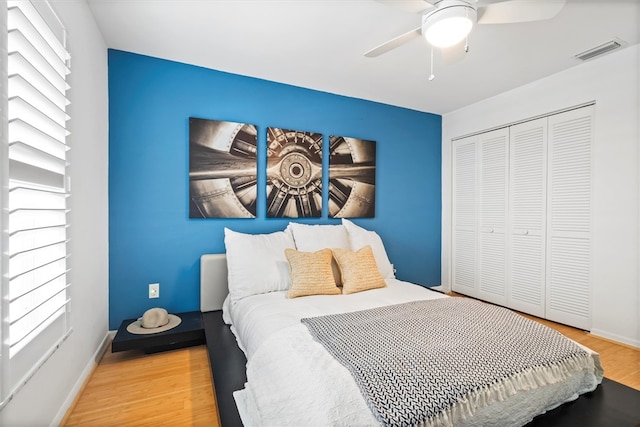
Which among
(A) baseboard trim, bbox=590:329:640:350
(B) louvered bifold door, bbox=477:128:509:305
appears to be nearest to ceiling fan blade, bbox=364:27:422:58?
(B) louvered bifold door, bbox=477:128:509:305

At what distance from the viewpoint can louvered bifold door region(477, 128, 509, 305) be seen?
3.41 meters

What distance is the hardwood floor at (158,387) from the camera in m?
1.59

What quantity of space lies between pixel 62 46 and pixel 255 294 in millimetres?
1841

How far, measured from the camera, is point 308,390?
1.12 m

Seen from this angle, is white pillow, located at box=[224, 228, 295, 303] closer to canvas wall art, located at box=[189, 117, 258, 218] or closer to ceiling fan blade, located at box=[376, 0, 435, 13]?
canvas wall art, located at box=[189, 117, 258, 218]

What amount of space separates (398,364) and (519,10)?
1.82m

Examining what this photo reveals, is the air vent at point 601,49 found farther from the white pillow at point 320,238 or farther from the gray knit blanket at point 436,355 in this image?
the white pillow at point 320,238

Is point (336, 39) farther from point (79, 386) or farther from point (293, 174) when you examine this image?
point (79, 386)

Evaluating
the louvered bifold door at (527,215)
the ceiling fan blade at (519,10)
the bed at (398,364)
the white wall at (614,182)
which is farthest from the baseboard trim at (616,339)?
the ceiling fan blade at (519,10)

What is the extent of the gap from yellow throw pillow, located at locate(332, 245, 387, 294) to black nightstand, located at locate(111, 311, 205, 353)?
1200mm

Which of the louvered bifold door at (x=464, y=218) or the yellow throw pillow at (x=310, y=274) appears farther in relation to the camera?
the louvered bifold door at (x=464, y=218)

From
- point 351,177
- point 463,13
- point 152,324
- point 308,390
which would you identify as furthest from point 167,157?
point 463,13

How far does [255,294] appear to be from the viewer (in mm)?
2348

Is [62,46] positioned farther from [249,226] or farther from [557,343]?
[557,343]
